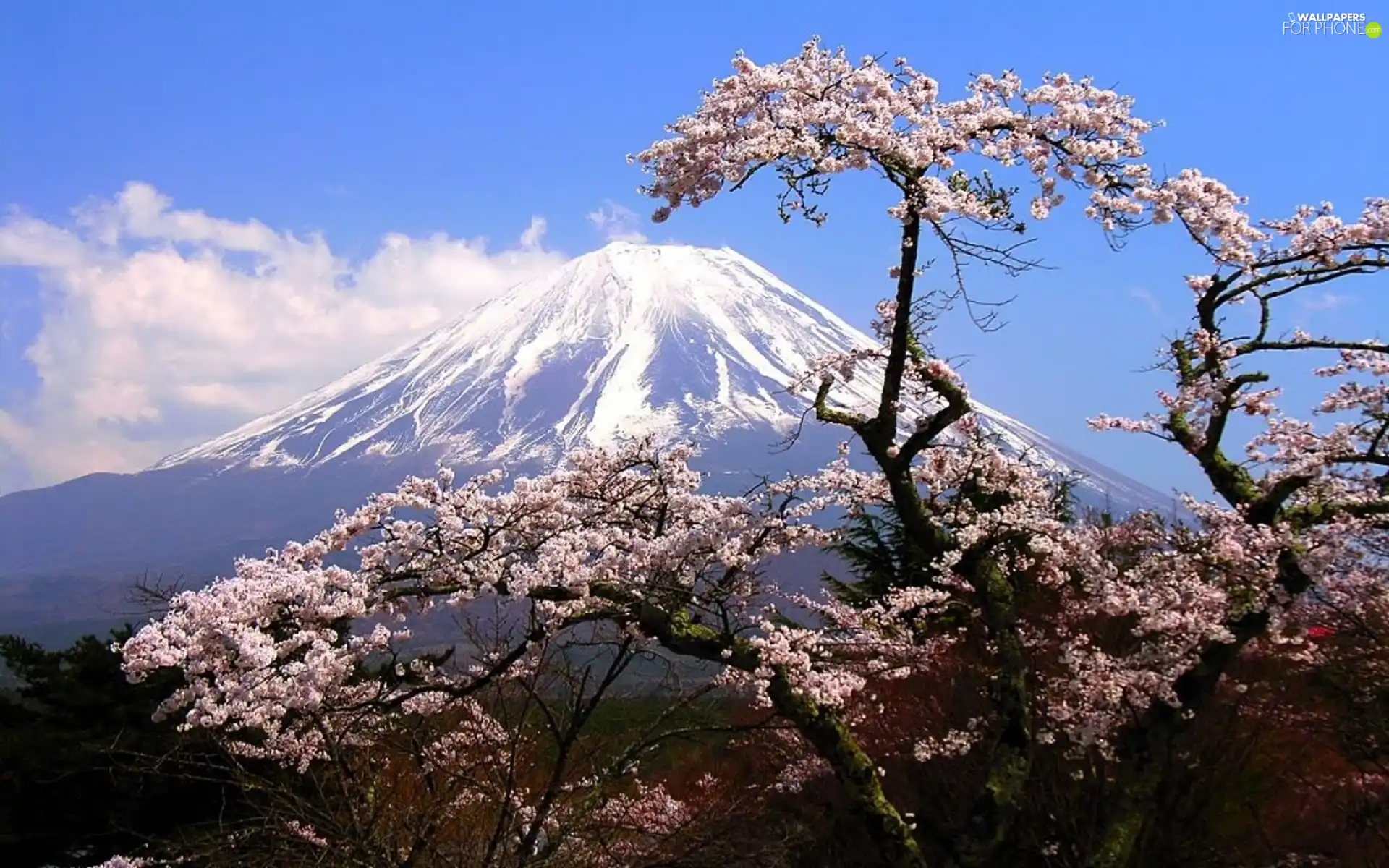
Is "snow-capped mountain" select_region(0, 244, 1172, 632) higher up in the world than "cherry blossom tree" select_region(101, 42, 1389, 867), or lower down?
higher up

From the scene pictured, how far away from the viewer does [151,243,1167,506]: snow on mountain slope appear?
80125mm

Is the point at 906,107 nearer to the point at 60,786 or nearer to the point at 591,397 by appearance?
the point at 60,786

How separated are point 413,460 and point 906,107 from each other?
73520mm

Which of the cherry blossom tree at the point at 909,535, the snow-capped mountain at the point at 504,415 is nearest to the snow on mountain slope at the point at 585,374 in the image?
the snow-capped mountain at the point at 504,415

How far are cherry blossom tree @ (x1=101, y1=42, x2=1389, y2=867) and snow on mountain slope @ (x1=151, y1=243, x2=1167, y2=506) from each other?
5883cm

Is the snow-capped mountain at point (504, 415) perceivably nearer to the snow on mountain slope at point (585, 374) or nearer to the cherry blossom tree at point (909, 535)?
the snow on mountain slope at point (585, 374)

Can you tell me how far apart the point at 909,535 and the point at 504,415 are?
275 feet

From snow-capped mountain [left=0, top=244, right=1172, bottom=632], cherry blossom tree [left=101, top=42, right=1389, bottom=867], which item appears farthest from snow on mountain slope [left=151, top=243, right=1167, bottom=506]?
cherry blossom tree [left=101, top=42, right=1389, bottom=867]

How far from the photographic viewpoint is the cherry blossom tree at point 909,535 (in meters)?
5.23

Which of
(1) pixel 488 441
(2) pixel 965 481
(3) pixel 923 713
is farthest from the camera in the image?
(1) pixel 488 441

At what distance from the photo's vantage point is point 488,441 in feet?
273

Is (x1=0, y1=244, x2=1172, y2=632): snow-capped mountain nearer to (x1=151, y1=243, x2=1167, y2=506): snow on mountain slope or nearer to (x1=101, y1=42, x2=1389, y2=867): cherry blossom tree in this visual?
(x1=151, y1=243, x2=1167, y2=506): snow on mountain slope

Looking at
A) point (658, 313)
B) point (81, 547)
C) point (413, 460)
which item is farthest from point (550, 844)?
point (81, 547)

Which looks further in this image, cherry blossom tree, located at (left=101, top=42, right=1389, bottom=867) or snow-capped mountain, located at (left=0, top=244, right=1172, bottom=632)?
snow-capped mountain, located at (left=0, top=244, right=1172, bottom=632)
